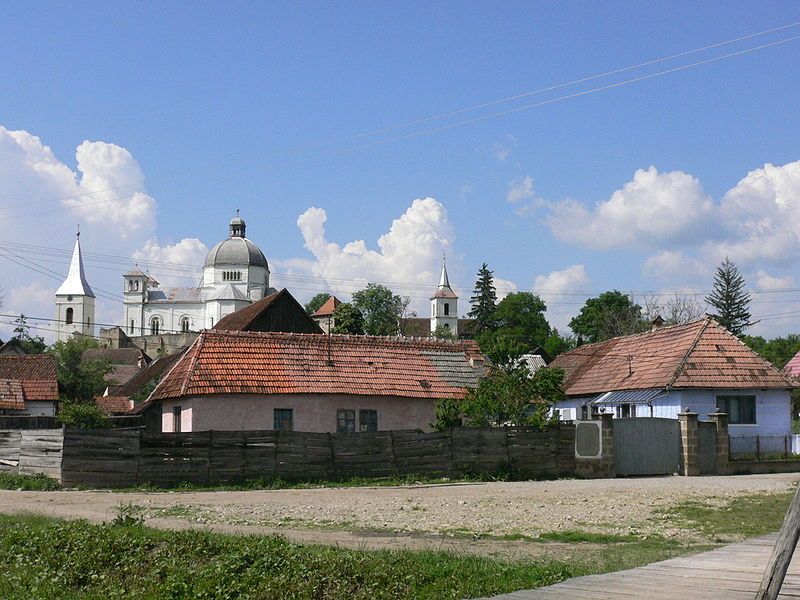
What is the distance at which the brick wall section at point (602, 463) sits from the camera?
31.3m

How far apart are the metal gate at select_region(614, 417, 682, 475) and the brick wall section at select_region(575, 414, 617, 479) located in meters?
0.45

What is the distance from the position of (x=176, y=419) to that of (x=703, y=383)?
19285mm

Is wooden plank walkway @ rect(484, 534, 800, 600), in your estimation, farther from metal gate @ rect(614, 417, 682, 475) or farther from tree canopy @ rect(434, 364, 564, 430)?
metal gate @ rect(614, 417, 682, 475)

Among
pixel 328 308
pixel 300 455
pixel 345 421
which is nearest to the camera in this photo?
pixel 300 455

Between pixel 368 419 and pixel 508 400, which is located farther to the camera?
pixel 368 419

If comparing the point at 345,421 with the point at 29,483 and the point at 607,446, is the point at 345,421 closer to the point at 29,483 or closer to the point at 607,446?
the point at 607,446

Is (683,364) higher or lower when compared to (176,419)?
higher

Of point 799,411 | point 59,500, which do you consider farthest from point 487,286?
point 59,500

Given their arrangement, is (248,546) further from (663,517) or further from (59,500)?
(59,500)

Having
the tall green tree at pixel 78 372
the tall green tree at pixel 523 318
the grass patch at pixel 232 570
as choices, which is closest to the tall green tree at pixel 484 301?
the tall green tree at pixel 523 318

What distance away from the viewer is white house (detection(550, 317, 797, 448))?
3719cm

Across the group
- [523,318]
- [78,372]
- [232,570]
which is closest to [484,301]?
[523,318]

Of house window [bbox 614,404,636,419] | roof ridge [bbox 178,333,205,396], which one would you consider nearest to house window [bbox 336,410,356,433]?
roof ridge [bbox 178,333,205,396]

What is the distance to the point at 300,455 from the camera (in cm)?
2844
